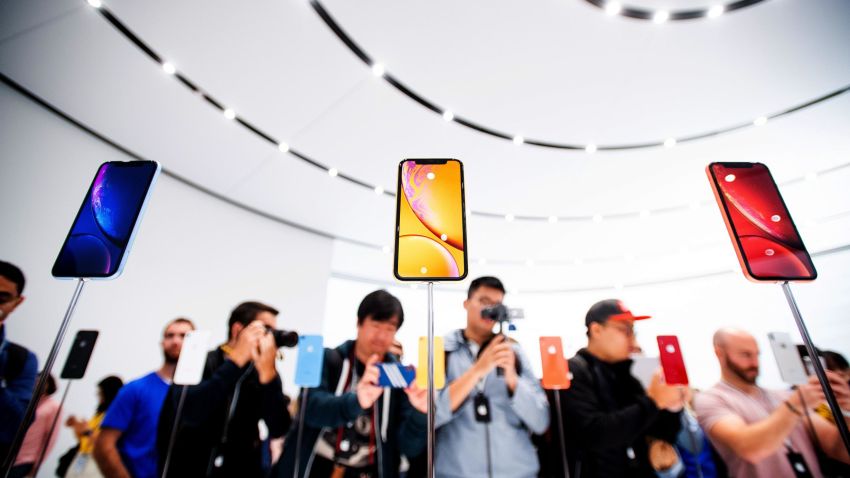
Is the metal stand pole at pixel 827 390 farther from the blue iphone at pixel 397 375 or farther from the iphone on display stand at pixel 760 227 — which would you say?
the blue iphone at pixel 397 375

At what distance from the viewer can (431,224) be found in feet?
2.97

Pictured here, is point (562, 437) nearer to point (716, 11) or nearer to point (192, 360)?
point (192, 360)

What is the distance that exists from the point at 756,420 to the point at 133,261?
5.19m

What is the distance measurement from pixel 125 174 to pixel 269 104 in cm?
250

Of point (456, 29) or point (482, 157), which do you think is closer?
point (456, 29)

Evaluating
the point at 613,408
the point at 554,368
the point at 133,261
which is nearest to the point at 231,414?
the point at 554,368

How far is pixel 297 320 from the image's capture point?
5.38 m

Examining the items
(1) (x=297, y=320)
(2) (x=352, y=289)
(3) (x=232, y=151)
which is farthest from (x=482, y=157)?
(2) (x=352, y=289)

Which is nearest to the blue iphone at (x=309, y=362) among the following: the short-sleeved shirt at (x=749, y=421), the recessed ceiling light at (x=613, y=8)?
the short-sleeved shirt at (x=749, y=421)

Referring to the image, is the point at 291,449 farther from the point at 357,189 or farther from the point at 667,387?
the point at 357,189

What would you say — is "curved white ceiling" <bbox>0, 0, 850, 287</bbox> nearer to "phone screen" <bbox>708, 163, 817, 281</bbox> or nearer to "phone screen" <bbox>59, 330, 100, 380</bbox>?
"phone screen" <bbox>708, 163, 817, 281</bbox>

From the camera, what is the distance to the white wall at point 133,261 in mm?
3018

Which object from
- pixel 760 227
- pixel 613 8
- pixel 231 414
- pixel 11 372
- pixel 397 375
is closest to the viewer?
pixel 760 227

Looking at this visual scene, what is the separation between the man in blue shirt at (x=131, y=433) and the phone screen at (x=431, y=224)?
1.97 metres
